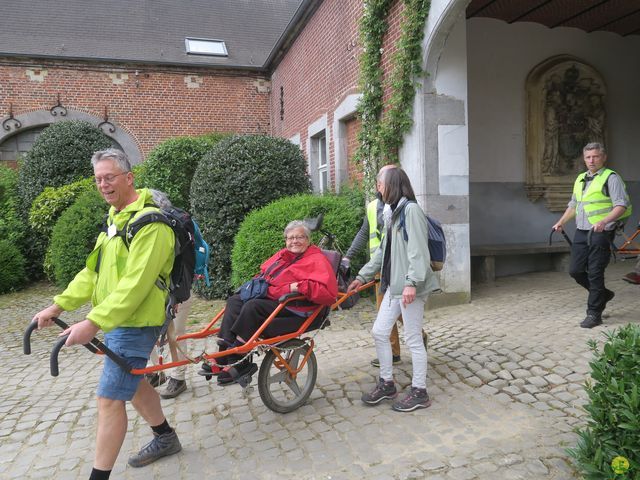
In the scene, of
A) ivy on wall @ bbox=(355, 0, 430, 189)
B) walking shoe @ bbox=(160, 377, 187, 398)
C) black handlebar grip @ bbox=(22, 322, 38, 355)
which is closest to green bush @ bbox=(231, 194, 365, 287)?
ivy on wall @ bbox=(355, 0, 430, 189)

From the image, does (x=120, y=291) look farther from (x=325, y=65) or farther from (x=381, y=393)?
(x=325, y=65)

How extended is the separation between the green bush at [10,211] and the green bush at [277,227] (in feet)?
24.7

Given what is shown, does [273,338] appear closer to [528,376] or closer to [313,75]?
[528,376]

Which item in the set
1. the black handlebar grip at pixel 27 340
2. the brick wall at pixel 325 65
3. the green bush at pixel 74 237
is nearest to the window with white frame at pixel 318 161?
the brick wall at pixel 325 65

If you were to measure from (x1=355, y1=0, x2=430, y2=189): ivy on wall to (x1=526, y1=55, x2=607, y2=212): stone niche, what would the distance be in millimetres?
3535

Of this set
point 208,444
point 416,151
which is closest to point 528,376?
point 208,444

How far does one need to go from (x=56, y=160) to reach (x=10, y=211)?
167 cm

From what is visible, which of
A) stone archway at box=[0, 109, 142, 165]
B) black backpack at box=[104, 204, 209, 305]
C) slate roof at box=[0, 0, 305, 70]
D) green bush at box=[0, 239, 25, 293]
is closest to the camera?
black backpack at box=[104, 204, 209, 305]

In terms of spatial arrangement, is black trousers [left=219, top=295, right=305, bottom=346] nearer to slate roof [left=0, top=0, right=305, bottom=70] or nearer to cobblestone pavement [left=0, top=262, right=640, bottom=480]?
cobblestone pavement [left=0, top=262, right=640, bottom=480]

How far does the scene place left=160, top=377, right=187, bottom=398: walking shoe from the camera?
4.28 meters

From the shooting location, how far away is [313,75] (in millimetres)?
11477

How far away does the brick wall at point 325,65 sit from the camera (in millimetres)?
8758

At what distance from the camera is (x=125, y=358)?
9.18ft

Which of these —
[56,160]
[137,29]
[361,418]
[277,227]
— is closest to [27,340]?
[361,418]
